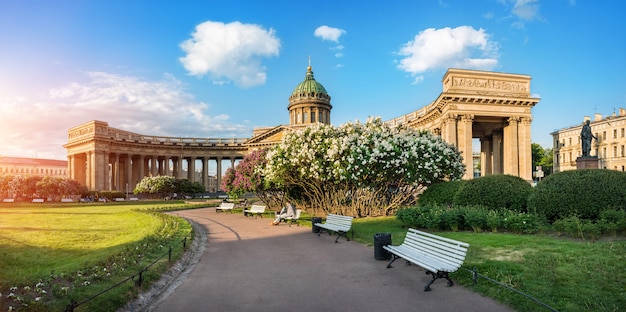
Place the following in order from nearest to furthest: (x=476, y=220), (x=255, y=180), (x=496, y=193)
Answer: (x=476, y=220), (x=496, y=193), (x=255, y=180)

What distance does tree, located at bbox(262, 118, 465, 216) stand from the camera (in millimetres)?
19266

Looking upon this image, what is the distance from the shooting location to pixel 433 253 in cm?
852

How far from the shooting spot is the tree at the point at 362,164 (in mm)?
19266

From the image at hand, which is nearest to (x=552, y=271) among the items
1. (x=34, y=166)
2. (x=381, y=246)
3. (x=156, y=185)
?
(x=381, y=246)

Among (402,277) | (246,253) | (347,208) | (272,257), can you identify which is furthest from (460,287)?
(347,208)

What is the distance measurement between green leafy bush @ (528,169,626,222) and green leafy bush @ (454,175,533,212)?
5.35 feet

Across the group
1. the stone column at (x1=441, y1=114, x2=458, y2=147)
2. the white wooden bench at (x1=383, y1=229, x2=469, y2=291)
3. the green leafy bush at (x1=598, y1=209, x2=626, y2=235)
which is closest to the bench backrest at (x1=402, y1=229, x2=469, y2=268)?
the white wooden bench at (x1=383, y1=229, x2=469, y2=291)

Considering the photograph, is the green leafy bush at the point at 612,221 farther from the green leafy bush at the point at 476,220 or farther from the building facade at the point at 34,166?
the building facade at the point at 34,166

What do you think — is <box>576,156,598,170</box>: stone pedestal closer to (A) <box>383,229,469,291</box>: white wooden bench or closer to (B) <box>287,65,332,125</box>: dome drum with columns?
(A) <box>383,229,469,291</box>: white wooden bench

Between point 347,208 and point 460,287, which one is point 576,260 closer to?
point 460,287

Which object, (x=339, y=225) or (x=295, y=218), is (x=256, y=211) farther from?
(x=339, y=225)

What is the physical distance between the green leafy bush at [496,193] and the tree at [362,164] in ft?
11.3

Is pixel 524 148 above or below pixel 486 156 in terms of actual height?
above

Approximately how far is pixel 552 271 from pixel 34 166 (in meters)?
148
